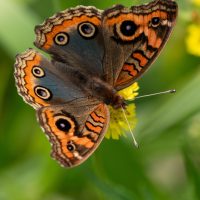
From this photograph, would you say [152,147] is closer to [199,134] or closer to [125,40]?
[199,134]

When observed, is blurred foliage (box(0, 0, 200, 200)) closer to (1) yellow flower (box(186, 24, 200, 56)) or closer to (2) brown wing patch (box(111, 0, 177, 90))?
(1) yellow flower (box(186, 24, 200, 56))

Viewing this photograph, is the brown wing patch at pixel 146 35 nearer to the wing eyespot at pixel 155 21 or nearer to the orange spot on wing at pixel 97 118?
the wing eyespot at pixel 155 21

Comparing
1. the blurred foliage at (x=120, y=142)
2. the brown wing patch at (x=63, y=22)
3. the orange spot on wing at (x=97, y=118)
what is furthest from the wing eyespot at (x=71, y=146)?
the brown wing patch at (x=63, y=22)

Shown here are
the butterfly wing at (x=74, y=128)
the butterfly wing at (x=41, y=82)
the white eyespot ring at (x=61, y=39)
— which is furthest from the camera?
the white eyespot ring at (x=61, y=39)

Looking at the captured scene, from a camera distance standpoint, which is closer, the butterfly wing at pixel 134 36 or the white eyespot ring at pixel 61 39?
the butterfly wing at pixel 134 36

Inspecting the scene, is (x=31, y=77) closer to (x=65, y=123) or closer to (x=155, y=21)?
(x=65, y=123)

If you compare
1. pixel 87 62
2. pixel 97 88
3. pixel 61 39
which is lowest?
pixel 97 88

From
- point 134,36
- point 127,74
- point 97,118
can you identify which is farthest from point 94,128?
point 134,36
